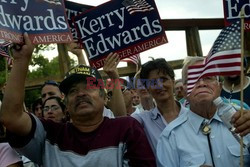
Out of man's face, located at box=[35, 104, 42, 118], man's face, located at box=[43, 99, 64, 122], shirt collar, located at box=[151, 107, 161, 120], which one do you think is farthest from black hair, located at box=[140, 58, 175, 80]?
man's face, located at box=[35, 104, 42, 118]

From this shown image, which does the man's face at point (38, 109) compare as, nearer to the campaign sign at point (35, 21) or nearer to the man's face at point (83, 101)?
the campaign sign at point (35, 21)

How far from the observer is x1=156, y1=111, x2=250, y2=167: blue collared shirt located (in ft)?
9.82

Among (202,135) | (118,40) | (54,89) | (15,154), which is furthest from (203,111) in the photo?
(54,89)

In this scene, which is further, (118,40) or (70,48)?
(70,48)

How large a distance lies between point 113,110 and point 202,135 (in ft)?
4.28

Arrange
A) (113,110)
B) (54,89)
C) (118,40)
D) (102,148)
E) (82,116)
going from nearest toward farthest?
(102,148) → (82,116) → (113,110) → (118,40) → (54,89)

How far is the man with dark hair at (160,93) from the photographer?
151 inches

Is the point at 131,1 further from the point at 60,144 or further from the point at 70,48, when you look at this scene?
the point at 60,144

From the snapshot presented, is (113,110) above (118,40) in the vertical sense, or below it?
below

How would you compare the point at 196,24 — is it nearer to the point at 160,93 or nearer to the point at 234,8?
the point at 234,8

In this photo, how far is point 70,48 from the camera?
209 inches

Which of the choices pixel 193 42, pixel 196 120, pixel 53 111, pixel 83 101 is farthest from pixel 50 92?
pixel 193 42

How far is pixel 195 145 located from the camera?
3070 mm

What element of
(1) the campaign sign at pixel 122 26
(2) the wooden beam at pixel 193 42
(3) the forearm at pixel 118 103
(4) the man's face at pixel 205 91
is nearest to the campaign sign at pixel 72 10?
(1) the campaign sign at pixel 122 26
